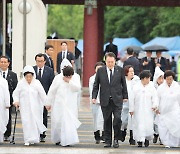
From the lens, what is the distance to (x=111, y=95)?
16.3m

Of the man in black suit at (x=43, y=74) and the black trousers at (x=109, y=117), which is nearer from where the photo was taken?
the black trousers at (x=109, y=117)

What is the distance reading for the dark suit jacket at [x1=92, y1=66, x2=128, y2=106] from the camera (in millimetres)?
16266

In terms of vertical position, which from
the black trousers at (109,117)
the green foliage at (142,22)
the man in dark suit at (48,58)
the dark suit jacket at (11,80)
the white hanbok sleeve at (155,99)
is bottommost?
the black trousers at (109,117)

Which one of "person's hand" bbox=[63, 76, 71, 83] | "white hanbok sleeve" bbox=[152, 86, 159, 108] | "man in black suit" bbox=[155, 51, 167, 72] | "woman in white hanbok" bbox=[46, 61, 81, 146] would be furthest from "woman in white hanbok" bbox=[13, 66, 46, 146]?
"man in black suit" bbox=[155, 51, 167, 72]

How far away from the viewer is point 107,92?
53.4ft

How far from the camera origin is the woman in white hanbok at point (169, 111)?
16.8 m

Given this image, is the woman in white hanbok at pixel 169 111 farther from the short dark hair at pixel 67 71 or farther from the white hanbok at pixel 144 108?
the short dark hair at pixel 67 71

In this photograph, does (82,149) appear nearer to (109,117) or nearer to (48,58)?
(109,117)

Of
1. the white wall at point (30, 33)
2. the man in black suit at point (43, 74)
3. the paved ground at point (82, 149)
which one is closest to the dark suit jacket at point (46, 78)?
the man in black suit at point (43, 74)

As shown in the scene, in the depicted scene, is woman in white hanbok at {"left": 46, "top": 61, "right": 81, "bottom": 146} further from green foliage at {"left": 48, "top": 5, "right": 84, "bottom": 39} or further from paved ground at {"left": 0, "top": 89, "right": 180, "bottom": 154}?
green foliage at {"left": 48, "top": 5, "right": 84, "bottom": 39}

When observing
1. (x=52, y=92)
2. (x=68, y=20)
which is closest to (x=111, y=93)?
(x=52, y=92)

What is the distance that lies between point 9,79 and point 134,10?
4257cm

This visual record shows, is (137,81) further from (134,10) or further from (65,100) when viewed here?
(134,10)

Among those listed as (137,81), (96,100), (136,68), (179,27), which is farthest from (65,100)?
(179,27)
